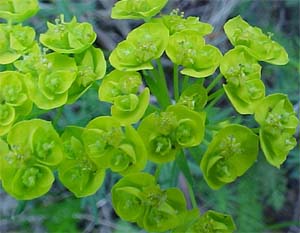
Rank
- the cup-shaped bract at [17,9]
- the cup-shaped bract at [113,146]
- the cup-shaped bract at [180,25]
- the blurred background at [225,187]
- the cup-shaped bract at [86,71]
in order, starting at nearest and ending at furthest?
the cup-shaped bract at [113,146], the cup-shaped bract at [86,71], the cup-shaped bract at [180,25], the cup-shaped bract at [17,9], the blurred background at [225,187]

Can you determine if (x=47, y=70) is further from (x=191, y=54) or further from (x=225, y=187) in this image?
(x=225, y=187)

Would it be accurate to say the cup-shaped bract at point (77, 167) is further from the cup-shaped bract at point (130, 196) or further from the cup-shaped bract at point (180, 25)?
the cup-shaped bract at point (180, 25)

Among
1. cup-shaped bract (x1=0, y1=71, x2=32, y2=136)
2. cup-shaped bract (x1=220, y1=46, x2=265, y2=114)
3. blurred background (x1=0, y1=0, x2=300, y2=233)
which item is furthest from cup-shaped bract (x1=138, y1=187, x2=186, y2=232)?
blurred background (x1=0, y1=0, x2=300, y2=233)

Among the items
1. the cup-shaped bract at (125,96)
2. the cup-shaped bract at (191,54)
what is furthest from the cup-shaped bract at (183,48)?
the cup-shaped bract at (125,96)

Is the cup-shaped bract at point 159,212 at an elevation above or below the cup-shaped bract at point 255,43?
below

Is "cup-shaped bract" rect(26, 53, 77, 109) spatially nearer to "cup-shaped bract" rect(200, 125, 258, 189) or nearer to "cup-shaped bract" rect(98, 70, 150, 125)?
"cup-shaped bract" rect(98, 70, 150, 125)

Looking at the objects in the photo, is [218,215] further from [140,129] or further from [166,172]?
[166,172]
